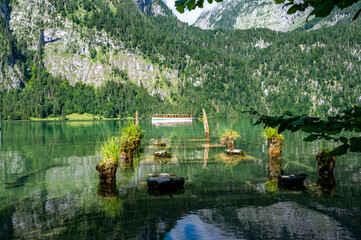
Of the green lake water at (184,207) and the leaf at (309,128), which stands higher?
the leaf at (309,128)

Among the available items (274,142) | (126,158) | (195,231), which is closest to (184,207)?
(195,231)

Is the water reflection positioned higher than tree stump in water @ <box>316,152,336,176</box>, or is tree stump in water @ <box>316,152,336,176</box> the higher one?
tree stump in water @ <box>316,152,336,176</box>

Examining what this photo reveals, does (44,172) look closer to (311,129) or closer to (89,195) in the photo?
(89,195)

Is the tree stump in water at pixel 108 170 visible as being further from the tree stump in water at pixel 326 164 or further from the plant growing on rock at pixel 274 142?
the plant growing on rock at pixel 274 142

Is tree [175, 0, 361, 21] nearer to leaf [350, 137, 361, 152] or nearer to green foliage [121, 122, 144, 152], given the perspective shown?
leaf [350, 137, 361, 152]

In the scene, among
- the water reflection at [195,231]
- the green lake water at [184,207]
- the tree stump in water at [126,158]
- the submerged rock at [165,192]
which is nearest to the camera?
the water reflection at [195,231]

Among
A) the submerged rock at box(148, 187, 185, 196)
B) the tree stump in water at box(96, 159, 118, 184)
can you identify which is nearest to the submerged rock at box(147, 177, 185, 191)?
the submerged rock at box(148, 187, 185, 196)

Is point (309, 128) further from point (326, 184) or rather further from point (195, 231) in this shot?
point (326, 184)

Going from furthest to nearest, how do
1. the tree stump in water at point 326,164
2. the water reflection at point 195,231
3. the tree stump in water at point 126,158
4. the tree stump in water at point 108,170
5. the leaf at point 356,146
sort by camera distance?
the tree stump in water at point 126,158 → the tree stump in water at point 326,164 → the tree stump in water at point 108,170 → the water reflection at point 195,231 → the leaf at point 356,146

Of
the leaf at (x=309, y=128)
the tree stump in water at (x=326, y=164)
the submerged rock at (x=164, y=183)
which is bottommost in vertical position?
the submerged rock at (x=164, y=183)

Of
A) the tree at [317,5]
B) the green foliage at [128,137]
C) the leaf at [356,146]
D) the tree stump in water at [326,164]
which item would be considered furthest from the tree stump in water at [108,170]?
the leaf at [356,146]

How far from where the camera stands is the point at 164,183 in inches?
758

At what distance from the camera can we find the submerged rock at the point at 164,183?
19281 millimetres

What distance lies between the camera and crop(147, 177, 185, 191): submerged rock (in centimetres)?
1928
